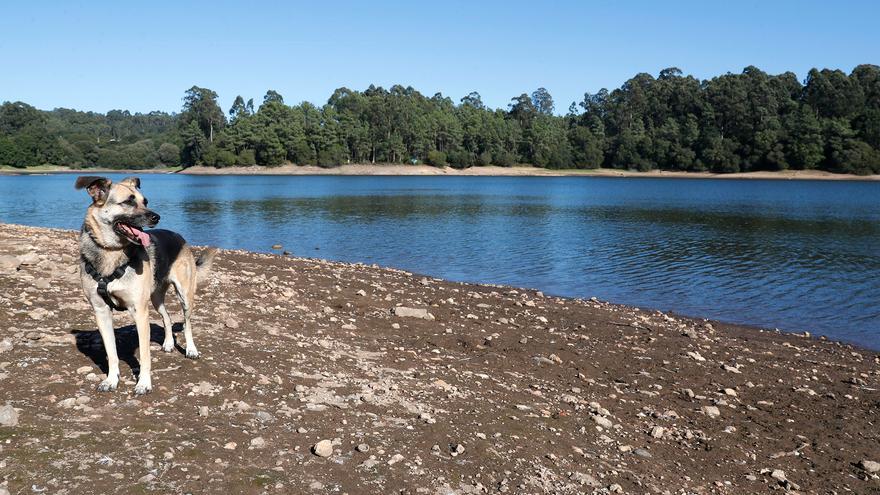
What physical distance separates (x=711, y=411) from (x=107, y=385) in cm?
811

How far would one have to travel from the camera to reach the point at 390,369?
9477 millimetres

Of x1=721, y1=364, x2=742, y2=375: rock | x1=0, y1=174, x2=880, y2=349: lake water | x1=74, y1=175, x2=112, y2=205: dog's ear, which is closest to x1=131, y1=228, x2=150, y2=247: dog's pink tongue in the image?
x1=74, y1=175, x2=112, y2=205: dog's ear

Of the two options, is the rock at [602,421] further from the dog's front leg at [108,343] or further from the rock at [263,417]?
the dog's front leg at [108,343]

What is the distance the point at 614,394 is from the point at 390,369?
3.48 meters

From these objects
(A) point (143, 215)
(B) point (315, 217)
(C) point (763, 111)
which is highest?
(C) point (763, 111)

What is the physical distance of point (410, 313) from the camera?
1402cm

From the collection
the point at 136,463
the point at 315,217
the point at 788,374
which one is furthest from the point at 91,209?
the point at 315,217

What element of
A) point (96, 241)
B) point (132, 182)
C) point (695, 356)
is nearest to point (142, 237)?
point (96, 241)

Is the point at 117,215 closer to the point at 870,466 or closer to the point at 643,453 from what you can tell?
the point at 643,453

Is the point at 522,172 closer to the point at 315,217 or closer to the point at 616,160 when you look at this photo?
the point at 616,160

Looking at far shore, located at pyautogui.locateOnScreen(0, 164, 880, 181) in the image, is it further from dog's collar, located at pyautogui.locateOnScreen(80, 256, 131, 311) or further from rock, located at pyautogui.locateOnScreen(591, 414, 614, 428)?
dog's collar, located at pyautogui.locateOnScreen(80, 256, 131, 311)

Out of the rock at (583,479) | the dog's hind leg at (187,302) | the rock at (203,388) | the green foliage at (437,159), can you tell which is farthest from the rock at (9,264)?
the green foliage at (437,159)

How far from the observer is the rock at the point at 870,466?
26.3 ft

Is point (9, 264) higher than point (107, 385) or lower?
higher
